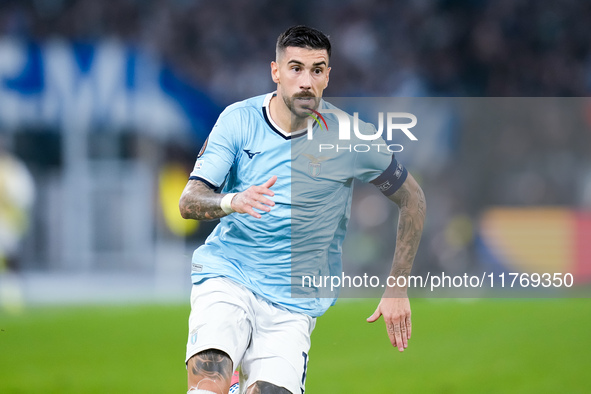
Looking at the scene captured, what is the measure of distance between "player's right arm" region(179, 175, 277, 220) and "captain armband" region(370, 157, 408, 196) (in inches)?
35.1

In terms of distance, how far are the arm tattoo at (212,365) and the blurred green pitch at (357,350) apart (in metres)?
2.67

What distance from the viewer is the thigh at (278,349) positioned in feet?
12.9

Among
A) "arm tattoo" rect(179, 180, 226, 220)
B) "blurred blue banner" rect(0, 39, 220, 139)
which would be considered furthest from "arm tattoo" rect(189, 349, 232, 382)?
"blurred blue banner" rect(0, 39, 220, 139)

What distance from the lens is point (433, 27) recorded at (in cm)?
1728

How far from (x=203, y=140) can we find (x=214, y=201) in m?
11.1

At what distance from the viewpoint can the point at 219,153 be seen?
13.4ft

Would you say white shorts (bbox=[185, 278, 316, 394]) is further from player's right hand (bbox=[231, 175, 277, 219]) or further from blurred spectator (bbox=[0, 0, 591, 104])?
blurred spectator (bbox=[0, 0, 591, 104])

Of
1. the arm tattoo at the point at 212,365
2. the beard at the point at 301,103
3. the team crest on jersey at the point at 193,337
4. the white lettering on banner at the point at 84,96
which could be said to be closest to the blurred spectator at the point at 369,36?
the white lettering on banner at the point at 84,96

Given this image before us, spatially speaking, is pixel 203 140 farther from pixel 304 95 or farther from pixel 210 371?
pixel 210 371

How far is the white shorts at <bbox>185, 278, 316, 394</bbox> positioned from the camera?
12.6 ft

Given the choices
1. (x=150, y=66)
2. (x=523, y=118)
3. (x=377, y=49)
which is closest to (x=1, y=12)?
(x=150, y=66)

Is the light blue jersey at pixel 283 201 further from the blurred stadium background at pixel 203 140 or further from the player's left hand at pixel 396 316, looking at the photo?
the blurred stadium background at pixel 203 140

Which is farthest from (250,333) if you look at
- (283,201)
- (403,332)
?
(403,332)

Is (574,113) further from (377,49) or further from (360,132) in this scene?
(360,132)
